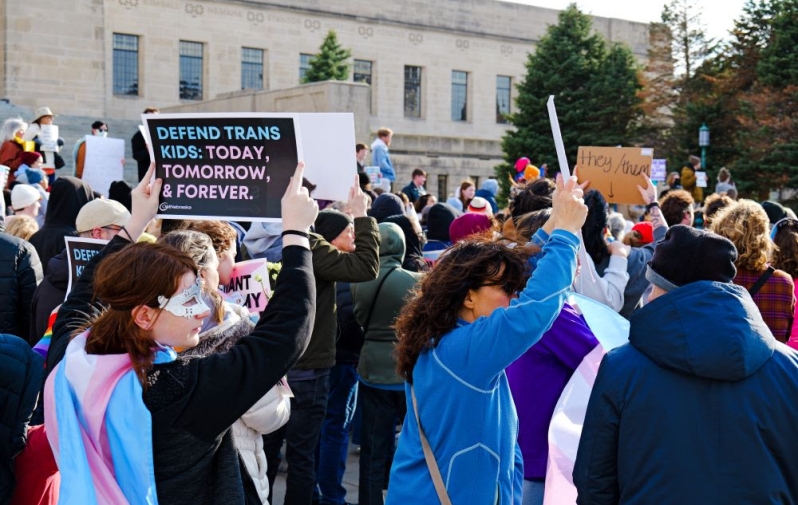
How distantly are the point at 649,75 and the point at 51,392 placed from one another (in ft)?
143

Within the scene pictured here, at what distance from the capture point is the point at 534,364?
390cm

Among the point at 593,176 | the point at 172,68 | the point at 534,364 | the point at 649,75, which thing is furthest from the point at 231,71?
the point at 534,364

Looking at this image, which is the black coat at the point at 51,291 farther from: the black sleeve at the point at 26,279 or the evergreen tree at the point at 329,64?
the evergreen tree at the point at 329,64

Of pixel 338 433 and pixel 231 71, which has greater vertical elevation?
pixel 231 71

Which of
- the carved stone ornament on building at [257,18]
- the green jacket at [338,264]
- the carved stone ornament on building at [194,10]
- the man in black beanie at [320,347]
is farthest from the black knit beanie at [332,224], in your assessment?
the carved stone ornament on building at [257,18]

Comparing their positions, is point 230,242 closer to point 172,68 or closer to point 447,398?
point 447,398

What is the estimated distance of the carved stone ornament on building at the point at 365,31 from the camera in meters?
46.6

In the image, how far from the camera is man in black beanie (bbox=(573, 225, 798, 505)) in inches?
114

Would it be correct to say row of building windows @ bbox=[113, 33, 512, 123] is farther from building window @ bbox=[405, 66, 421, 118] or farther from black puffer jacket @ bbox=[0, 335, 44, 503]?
black puffer jacket @ bbox=[0, 335, 44, 503]

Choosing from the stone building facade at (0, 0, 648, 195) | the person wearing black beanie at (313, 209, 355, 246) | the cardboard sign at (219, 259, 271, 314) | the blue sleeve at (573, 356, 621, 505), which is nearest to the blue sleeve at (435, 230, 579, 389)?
the blue sleeve at (573, 356, 621, 505)

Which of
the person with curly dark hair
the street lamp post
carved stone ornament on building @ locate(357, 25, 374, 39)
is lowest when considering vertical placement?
the person with curly dark hair

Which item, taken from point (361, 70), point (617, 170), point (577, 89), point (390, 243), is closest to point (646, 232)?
point (617, 170)

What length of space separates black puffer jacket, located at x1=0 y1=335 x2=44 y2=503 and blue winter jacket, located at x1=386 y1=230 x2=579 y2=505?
1250mm

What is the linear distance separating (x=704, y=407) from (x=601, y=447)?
1.13ft
